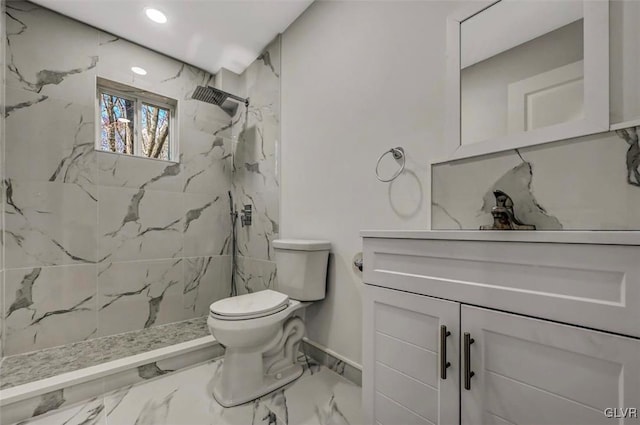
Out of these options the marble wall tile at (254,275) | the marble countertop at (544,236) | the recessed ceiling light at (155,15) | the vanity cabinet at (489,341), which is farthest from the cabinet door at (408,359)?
the recessed ceiling light at (155,15)

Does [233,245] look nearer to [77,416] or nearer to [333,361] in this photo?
[333,361]

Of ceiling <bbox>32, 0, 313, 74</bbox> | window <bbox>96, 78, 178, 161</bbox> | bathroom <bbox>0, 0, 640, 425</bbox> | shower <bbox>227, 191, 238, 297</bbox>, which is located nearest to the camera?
bathroom <bbox>0, 0, 640, 425</bbox>

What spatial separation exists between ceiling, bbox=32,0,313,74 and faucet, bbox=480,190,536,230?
184 cm

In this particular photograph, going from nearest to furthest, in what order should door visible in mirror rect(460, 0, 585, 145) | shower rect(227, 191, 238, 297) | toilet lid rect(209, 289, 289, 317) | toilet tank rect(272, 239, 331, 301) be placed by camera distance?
door visible in mirror rect(460, 0, 585, 145) < toilet lid rect(209, 289, 289, 317) < toilet tank rect(272, 239, 331, 301) < shower rect(227, 191, 238, 297)

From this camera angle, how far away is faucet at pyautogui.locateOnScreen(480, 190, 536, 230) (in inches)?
38.8

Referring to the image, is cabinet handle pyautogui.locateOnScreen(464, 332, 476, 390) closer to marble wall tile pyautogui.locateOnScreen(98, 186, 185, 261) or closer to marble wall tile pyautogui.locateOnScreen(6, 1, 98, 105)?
marble wall tile pyautogui.locateOnScreen(98, 186, 185, 261)

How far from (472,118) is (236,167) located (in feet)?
7.11

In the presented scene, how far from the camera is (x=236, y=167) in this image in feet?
9.23

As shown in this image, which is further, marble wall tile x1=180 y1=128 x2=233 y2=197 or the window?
marble wall tile x1=180 y1=128 x2=233 y2=197

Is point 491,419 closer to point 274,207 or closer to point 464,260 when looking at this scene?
point 464,260

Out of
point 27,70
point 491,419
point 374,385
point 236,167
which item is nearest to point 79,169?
point 27,70

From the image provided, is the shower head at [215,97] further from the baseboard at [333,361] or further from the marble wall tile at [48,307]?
the baseboard at [333,361]

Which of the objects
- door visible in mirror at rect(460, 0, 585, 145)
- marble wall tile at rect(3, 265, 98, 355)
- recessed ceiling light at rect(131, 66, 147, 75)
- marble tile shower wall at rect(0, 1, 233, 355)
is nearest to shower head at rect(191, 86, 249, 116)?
marble tile shower wall at rect(0, 1, 233, 355)

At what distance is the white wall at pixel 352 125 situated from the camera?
1.37 metres
